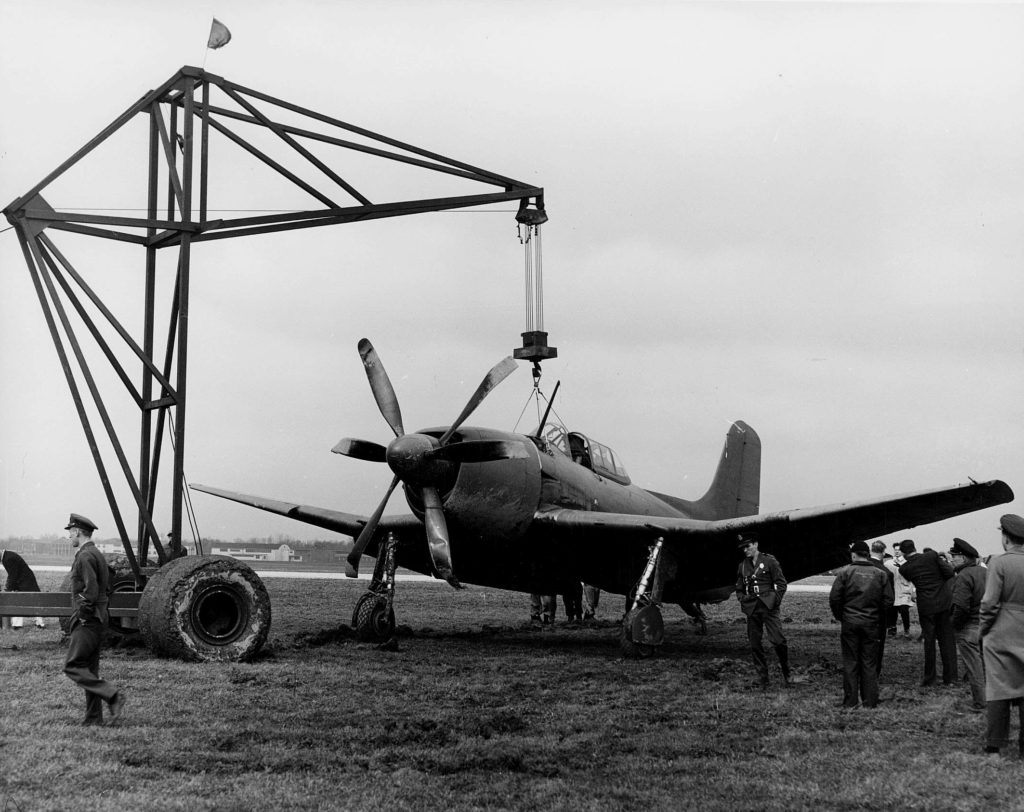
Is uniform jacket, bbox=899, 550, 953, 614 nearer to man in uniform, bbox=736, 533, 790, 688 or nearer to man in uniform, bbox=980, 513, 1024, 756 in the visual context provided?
man in uniform, bbox=736, 533, 790, 688

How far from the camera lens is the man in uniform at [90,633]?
736cm

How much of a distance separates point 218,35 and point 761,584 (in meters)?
9.71

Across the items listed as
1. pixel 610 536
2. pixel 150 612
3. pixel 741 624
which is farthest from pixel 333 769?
pixel 741 624

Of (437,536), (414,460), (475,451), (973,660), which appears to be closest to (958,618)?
(973,660)

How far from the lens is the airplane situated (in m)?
12.4

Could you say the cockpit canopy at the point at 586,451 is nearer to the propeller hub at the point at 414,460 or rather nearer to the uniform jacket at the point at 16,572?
the propeller hub at the point at 414,460

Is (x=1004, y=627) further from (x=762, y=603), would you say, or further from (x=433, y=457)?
(x=433, y=457)

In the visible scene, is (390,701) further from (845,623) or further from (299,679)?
(845,623)

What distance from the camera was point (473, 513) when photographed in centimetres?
1302

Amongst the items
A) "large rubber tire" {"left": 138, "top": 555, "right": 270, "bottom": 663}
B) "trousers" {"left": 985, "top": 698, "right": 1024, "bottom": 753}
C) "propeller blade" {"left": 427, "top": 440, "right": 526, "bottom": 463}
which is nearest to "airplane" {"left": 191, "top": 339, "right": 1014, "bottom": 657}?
"propeller blade" {"left": 427, "top": 440, "right": 526, "bottom": 463}

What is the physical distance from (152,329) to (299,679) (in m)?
5.75

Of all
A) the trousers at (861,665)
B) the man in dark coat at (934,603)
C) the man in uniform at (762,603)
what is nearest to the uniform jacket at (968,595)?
the trousers at (861,665)

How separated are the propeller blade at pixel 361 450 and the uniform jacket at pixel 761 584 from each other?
5033mm

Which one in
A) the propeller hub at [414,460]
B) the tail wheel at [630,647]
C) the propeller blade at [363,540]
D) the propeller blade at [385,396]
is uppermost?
the propeller blade at [385,396]
